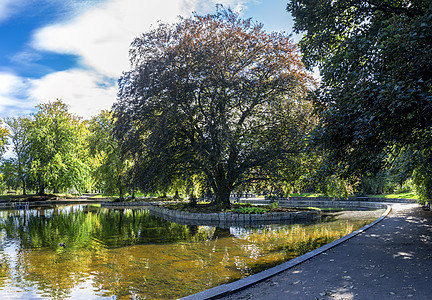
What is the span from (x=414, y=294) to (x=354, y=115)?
4473 millimetres

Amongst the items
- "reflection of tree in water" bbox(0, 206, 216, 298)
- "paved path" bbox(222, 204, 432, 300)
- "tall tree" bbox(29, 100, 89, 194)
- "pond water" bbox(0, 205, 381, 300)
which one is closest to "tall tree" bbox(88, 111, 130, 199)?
"tall tree" bbox(29, 100, 89, 194)

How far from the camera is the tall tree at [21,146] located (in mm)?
43344

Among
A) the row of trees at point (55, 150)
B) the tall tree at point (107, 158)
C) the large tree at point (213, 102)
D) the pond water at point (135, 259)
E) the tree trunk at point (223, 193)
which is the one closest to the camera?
the pond water at point (135, 259)

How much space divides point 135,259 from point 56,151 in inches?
1592

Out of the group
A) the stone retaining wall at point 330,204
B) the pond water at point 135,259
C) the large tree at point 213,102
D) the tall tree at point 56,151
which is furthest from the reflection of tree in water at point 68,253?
the tall tree at point 56,151

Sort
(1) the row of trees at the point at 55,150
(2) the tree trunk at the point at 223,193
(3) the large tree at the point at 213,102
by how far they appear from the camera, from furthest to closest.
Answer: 1. (1) the row of trees at the point at 55,150
2. (2) the tree trunk at the point at 223,193
3. (3) the large tree at the point at 213,102

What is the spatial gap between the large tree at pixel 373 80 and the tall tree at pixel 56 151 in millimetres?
40327

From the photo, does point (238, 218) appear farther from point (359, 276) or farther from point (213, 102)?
point (359, 276)

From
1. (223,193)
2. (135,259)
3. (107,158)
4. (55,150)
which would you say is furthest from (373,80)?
(55,150)

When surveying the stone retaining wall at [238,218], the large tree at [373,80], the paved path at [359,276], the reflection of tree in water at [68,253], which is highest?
the large tree at [373,80]

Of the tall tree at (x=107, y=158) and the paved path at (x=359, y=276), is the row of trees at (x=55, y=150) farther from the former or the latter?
the paved path at (x=359, y=276)

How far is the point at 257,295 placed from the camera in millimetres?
5117

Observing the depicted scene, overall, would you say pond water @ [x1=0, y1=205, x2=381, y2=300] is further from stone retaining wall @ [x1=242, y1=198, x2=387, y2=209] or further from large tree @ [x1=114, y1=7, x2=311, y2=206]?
stone retaining wall @ [x1=242, y1=198, x2=387, y2=209]

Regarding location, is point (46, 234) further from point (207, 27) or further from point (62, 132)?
point (62, 132)
